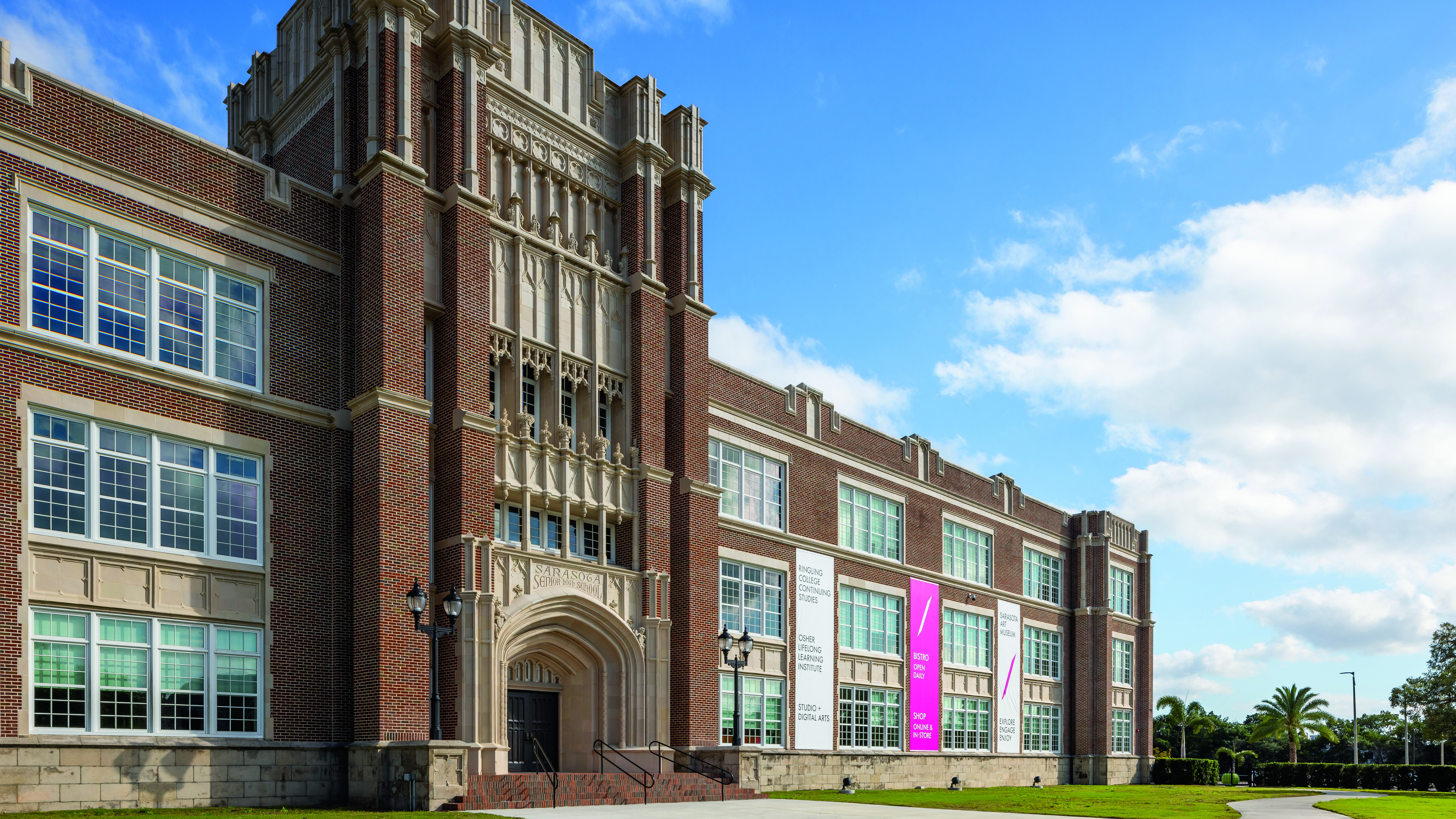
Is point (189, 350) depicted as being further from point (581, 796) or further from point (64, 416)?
point (581, 796)

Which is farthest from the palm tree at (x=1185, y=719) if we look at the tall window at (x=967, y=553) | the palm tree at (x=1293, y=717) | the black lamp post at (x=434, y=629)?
the black lamp post at (x=434, y=629)

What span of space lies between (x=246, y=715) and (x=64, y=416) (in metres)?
6.64

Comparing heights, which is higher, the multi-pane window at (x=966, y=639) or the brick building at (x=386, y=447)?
the brick building at (x=386, y=447)

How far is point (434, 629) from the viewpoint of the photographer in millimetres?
23562

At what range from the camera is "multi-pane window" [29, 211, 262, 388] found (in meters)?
22.0

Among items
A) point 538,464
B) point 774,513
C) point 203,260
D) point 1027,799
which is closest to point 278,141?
point 203,260

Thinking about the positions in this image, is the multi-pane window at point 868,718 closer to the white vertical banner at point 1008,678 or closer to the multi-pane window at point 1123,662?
the white vertical banner at point 1008,678

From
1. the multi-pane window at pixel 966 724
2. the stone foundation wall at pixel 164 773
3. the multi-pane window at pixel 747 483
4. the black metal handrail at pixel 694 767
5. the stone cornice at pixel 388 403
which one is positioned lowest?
the multi-pane window at pixel 966 724

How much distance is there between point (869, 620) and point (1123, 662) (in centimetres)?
2346

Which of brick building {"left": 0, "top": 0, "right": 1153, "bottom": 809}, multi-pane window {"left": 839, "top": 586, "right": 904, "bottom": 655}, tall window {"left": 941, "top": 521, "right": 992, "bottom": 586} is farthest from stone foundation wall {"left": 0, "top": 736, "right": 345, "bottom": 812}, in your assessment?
tall window {"left": 941, "top": 521, "right": 992, "bottom": 586}

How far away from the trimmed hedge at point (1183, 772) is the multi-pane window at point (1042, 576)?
38.7 ft

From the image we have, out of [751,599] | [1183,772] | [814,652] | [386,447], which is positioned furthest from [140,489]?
[1183,772]

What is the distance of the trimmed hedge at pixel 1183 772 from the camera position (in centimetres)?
6166

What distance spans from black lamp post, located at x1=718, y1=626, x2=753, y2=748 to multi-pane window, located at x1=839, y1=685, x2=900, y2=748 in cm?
768
